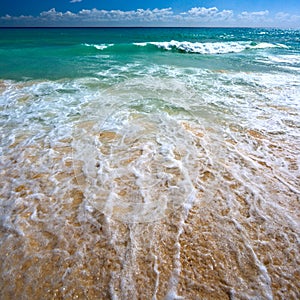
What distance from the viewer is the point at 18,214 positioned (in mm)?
2996

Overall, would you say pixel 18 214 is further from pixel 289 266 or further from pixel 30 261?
pixel 289 266

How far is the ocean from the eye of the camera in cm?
227

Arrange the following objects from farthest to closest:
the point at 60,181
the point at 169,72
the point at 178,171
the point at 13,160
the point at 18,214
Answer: the point at 169,72 < the point at 13,160 < the point at 178,171 < the point at 60,181 < the point at 18,214

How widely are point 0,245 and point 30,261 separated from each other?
19.3 inches

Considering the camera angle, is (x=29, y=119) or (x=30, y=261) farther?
(x=29, y=119)

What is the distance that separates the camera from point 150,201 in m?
3.24

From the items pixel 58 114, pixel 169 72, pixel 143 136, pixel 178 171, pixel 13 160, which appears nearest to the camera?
pixel 178 171


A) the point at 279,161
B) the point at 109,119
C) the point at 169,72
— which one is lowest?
the point at 169,72

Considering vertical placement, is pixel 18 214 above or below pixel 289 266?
below

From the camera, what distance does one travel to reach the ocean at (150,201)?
2271mm

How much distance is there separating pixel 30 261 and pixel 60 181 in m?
1.39

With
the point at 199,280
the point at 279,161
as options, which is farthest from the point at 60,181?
the point at 279,161

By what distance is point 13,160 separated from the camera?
161 inches

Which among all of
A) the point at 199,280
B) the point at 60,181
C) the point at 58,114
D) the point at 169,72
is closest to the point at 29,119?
the point at 58,114
